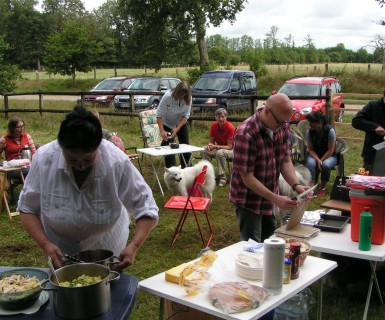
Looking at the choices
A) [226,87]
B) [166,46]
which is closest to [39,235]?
[226,87]

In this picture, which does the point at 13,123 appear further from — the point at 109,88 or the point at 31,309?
the point at 109,88

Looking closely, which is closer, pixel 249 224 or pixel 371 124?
pixel 249 224

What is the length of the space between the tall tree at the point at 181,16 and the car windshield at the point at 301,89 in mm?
10767

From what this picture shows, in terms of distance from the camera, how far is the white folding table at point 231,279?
2111mm

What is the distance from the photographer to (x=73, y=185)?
7.09 ft

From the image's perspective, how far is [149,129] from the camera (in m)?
8.33

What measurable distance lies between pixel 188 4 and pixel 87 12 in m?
30.2

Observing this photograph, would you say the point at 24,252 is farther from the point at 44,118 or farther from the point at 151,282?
the point at 44,118

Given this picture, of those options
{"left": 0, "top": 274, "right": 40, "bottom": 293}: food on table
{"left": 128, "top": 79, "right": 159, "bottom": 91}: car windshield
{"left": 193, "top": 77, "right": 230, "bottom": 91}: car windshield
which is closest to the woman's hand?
{"left": 0, "top": 274, "right": 40, "bottom": 293}: food on table

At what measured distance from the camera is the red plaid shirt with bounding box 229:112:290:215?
3.12 metres

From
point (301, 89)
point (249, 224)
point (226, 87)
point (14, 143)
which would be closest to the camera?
point (249, 224)

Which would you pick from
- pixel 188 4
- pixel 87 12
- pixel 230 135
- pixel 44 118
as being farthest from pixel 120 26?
pixel 230 135

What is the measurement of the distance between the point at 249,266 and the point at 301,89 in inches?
427

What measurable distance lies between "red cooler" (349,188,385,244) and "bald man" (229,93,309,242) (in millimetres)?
395
